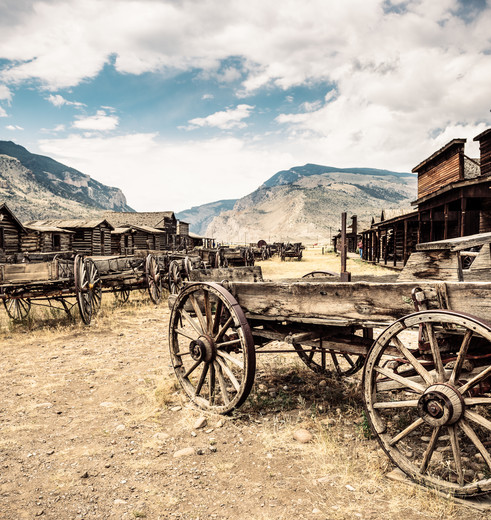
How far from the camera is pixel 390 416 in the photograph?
3.25 meters

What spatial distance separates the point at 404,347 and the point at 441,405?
382 mm

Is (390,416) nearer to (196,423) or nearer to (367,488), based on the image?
(367,488)

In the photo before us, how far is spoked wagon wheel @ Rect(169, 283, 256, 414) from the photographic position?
119 inches

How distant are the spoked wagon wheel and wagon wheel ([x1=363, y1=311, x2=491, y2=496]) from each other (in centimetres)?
108

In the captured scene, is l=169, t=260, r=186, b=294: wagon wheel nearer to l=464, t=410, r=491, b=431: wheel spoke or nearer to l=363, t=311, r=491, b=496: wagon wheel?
l=363, t=311, r=491, b=496: wagon wheel

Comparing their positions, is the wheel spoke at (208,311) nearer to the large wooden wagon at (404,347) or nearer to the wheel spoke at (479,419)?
the large wooden wagon at (404,347)

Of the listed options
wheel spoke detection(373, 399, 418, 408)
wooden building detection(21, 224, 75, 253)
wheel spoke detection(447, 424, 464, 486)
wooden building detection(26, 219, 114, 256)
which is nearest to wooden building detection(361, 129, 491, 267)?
wheel spoke detection(373, 399, 418, 408)

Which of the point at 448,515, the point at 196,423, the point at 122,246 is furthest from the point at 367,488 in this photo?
the point at 122,246

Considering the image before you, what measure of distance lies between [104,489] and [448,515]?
2.17 metres

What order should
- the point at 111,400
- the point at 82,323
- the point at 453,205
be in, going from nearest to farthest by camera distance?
the point at 111,400 < the point at 82,323 < the point at 453,205

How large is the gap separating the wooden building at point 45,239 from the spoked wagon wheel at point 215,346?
24585 mm

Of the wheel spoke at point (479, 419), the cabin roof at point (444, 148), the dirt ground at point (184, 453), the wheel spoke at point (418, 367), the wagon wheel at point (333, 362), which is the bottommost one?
the dirt ground at point (184, 453)

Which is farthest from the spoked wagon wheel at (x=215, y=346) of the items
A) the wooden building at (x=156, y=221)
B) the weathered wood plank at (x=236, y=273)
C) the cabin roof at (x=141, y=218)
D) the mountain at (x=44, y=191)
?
the mountain at (x=44, y=191)

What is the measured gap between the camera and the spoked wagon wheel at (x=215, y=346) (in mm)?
3014
